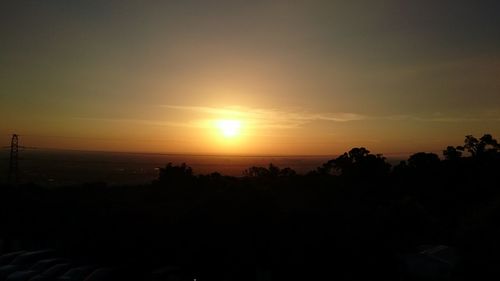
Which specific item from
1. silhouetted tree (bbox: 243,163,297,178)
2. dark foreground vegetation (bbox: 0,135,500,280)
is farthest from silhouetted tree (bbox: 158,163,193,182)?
dark foreground vegetation (bbox: 0,135,500,280)

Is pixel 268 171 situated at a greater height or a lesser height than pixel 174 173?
lesser

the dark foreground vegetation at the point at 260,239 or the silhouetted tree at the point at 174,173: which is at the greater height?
the silhouetted tree at the point at 174,173

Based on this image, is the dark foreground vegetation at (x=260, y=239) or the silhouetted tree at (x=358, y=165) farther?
the silhouetted tree at (x=358, y=165)

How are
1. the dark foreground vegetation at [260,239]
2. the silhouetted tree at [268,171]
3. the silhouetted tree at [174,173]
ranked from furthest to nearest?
1. the silhouetted tree at [268,171]
2. the silhouetted tree at [174,173]
3. the dark foreground vegetation at [260,239]

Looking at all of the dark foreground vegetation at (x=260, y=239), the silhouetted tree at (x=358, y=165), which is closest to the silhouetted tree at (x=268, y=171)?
the silhouetted tree at (x=358, y=165)

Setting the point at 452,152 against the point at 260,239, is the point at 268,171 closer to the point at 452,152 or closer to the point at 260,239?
the point at 452,152

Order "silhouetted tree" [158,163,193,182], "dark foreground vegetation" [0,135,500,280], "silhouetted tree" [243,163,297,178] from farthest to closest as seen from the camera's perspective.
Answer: "silhouetted tree" [243,163,297,178]
"silhouetted tree" [158,163,193,182]
"dark foreground vegetation" [0,135,500,280]

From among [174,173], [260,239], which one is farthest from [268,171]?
[260,239]

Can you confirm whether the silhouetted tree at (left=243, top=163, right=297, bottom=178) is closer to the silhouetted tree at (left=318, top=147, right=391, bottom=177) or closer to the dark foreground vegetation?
the silhouetted tree at (left=318, top=147, right=391, bottom=177)

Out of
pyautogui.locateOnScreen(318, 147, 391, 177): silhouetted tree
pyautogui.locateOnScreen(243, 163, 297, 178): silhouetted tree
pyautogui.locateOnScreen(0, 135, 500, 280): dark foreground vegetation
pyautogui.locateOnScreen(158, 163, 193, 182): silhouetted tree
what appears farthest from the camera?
pyautogui.locateOnScreen(243, 163, 297, 178): silhouetted tree

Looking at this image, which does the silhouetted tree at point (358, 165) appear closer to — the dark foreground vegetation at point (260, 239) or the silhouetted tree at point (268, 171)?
the silhouetted tree at point (268, 171)

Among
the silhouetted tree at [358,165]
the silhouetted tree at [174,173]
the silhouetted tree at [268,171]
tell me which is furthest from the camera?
the silhouetted tree at [268,171]

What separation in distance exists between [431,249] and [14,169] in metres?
47.3

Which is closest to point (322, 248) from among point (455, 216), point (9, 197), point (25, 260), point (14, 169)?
point (25, 260)
